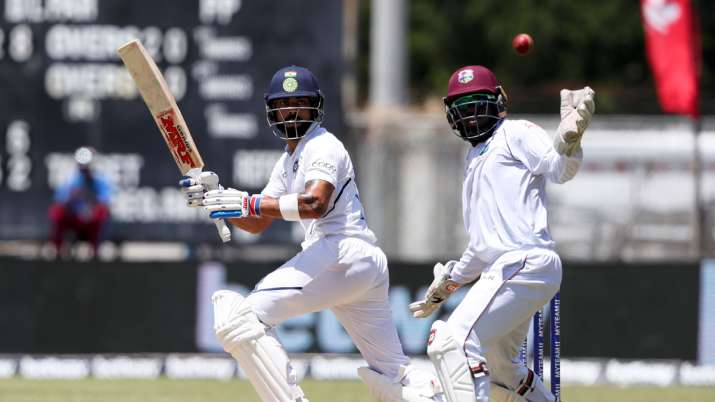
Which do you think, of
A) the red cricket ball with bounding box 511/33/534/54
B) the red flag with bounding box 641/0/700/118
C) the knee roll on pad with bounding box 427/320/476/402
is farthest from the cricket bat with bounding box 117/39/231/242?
the red flag with bounding box 641/0/700/118

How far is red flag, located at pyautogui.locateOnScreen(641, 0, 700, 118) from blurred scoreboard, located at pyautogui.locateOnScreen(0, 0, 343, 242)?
3484 mm

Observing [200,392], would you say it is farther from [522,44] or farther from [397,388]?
[522,44]

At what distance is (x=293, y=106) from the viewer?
711 centimetres

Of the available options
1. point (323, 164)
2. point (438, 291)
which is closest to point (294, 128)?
point (323, 164)

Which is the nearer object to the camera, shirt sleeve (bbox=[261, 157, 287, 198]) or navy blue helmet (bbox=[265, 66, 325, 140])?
navy blue helmet (bbox=[265, 66, 325, 140])

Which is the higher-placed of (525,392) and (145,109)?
(145,109)

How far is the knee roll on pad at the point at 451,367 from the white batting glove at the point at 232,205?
3.59ft

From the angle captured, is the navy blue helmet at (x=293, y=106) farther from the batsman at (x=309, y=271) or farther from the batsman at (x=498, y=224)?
the batsman at (x=498, y=224)

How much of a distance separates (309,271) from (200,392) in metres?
3.98

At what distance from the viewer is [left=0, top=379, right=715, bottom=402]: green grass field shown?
10.0 metres

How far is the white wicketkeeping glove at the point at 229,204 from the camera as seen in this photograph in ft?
22.6

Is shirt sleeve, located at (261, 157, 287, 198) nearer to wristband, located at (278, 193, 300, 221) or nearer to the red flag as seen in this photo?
wristband, located at (278, 193, 300, 221)

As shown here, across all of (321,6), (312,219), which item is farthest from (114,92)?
(312,219)

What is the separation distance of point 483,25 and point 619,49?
11.6 feet
